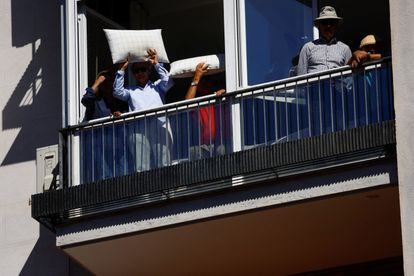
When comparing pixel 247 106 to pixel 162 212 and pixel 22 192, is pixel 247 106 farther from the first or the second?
pixel 22 192

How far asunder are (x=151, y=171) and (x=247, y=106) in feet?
4.02

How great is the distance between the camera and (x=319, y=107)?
18.5 metres

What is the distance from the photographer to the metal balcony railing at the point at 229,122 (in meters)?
18.2

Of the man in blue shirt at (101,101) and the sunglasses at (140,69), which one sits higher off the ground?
the sunglasses at (140,69)

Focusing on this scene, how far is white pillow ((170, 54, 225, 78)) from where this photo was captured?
1967cm

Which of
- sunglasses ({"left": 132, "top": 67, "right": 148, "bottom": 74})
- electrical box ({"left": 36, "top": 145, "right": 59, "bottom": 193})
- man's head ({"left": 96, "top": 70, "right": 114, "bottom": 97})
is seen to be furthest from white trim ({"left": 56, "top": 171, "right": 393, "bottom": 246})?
sunglasses ({"left": 132, "top": 67, "right": 148, "bottom": 74})

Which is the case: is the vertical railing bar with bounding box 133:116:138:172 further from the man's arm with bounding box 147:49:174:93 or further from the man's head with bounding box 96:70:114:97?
the man's head with bounding box 96:70:114:97

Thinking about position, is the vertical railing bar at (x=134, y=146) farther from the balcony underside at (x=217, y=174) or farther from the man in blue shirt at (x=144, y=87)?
the balcony underside at (x=217, y=174)

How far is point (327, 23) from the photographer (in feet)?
61.5

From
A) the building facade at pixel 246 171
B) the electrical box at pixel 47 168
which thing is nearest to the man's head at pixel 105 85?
the building facade at pixel 246 171

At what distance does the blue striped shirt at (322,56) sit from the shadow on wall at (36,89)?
3700 millimetres

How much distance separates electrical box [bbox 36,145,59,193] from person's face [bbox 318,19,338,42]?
3.70 metres

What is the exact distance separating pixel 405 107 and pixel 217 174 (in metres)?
2.32

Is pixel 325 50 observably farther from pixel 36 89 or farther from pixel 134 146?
pixel 36 89
